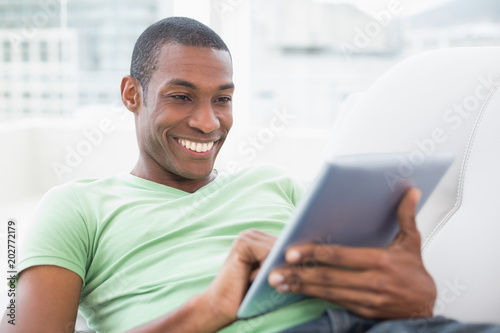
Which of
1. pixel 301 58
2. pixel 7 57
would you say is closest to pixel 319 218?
pixel 301 58

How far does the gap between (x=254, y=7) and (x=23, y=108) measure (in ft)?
6.93

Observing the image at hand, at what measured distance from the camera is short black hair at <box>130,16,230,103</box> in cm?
126

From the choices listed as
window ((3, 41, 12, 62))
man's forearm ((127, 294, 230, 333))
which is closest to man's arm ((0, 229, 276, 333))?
man's forearm ((127, 294, 230, 333))

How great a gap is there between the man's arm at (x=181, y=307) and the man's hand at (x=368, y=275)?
0.38 ft

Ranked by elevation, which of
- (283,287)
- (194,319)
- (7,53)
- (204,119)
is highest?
(204,119)

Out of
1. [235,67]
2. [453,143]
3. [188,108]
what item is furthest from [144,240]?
[235,67]

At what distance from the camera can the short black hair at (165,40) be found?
1.26 metres

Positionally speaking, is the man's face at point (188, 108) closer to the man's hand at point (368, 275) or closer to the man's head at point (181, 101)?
the man's head at point (181, 101)

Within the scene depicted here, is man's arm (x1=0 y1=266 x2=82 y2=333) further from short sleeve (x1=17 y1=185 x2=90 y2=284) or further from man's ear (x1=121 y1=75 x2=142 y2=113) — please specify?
man's ear (x1=121 y1=75 x2=142 y2=113)

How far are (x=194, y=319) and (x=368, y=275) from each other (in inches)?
11.9

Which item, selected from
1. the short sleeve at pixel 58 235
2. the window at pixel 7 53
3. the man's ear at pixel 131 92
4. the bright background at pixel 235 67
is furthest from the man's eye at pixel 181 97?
the window at pixel 7 53

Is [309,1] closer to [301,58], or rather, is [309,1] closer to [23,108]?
[301,58]

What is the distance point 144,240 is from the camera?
1.12m

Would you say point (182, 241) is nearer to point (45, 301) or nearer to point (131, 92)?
point (45, 301)
